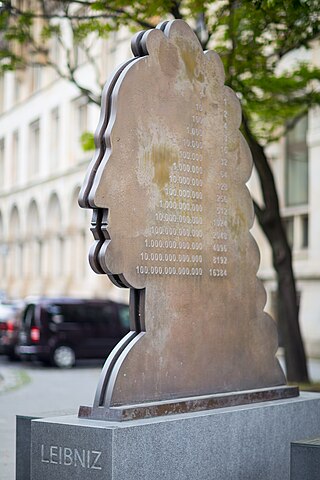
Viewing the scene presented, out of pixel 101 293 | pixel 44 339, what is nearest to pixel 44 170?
pixel 101 293

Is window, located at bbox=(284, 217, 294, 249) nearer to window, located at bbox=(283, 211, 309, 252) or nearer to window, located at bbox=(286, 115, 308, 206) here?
window, located at bbox=(283, 211, 309, 252)

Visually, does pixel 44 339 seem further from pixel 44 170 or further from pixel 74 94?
pixel 44 170

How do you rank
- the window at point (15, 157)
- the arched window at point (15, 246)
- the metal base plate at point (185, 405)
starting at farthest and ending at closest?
the window at point (15, 157) < the arched window at point (15, 246) < the metal base plate at point (185, 405)

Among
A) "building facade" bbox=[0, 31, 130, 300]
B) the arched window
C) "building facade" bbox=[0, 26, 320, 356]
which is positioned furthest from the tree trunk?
the arched window

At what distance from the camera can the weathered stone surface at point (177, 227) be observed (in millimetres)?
8125

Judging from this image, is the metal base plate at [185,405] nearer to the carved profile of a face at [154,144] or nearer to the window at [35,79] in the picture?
the carved profile of a face at [154,144]

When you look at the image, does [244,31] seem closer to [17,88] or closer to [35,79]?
[35,79]

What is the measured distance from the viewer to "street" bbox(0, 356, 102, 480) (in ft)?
38.9

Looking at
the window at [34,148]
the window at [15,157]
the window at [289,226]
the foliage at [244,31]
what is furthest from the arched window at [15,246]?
the foliage at [244,31]

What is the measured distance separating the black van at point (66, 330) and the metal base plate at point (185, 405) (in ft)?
58.6

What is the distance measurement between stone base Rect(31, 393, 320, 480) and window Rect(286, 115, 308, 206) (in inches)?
915

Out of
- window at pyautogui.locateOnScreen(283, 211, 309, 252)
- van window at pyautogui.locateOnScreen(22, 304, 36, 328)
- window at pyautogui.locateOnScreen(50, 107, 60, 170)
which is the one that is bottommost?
van window at pyautogui.locateOnScreen(22, 304, 36, 328)

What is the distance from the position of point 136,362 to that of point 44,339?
767 inches

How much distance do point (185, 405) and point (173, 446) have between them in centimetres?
57
